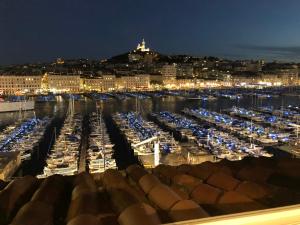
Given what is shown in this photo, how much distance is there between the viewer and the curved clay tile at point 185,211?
113 centimetres

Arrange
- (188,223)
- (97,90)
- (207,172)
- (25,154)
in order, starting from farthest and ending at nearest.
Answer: (97,90) < (25,154) < (207,172) < (188,223)

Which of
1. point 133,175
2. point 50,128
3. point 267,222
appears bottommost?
point 50,128

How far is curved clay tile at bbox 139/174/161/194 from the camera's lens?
156 cm

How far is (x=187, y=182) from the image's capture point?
5.57 ft

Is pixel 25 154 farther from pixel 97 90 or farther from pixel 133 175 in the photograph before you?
pixel 97 90

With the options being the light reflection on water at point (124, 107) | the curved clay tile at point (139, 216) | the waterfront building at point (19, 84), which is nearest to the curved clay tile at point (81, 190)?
the curved clay tile at point (139, 216)

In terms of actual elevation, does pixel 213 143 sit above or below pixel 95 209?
below

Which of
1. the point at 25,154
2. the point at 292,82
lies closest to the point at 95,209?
the point at 25,154

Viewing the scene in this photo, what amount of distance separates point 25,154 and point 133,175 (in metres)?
9.35

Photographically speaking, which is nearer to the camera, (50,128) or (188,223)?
(188,223)

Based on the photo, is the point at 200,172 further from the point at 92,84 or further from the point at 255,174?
the point at 92,84

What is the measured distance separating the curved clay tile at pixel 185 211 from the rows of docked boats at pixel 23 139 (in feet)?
31.4

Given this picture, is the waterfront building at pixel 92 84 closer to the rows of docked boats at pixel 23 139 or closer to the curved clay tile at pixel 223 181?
the rows of docked boats at pixel 23 139

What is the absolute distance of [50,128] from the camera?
52.5 feet
